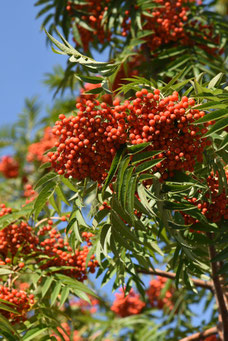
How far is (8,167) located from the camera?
841 cm

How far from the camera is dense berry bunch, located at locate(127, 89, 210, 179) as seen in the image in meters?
2.49

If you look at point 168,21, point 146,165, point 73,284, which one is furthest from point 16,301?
point 168,21

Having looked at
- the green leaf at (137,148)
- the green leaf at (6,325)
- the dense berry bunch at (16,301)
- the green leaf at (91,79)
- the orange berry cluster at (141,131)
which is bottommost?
the green leaf at (6,325)

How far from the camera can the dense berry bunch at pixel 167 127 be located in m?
2.49

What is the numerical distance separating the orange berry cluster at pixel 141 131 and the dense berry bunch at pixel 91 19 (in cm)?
254

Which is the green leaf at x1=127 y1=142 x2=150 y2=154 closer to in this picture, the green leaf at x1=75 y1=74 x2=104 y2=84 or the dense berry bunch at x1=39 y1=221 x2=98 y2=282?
the green leaf at x1=75 y1=74 x2=104 y2=84

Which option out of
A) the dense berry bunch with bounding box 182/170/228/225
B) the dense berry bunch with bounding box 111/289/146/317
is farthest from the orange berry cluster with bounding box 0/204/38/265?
the dense berry bunch with bounding box 111/289/146/317

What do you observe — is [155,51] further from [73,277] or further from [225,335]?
[225,335]

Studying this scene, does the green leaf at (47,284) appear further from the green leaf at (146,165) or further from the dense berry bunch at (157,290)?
the dense berry bunch at (157,290)

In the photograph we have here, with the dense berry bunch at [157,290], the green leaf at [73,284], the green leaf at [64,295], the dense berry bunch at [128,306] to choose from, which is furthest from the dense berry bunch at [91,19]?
the dense berry bunch at [128,306]

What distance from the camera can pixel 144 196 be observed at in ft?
8.13

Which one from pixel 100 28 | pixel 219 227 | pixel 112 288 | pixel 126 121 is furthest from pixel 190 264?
pixel 100 28

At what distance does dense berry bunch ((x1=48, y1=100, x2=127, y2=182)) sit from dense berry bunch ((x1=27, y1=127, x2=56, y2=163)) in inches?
180

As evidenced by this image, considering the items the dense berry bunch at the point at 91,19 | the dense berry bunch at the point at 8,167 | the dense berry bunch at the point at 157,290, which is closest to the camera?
the dense berry bunch at the point at 91,19
